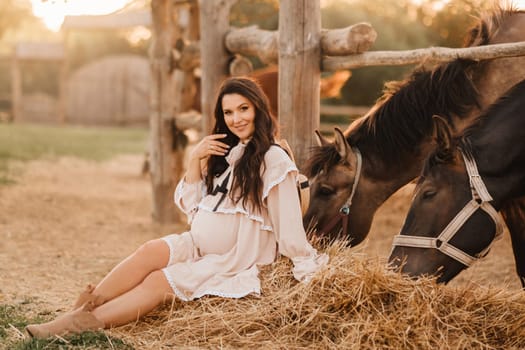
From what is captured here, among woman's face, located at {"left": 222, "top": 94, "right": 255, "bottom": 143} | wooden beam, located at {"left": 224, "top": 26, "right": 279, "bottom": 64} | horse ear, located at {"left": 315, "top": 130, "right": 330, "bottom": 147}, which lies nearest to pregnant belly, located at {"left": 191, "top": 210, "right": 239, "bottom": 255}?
woman's face, located at {"left": 222, "top": 94, "right": 255, "bottom": 143}

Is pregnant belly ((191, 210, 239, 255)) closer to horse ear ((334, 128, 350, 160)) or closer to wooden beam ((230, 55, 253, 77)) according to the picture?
horse ear ((334, 128, 350, 160))

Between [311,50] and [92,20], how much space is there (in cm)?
770

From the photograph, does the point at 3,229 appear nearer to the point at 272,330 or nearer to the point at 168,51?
the point at 168,51

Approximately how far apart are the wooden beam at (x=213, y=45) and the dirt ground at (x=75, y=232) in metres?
1.43

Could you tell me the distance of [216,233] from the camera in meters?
3.12

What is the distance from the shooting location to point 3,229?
546cm

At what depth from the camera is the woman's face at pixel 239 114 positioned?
10.4ft

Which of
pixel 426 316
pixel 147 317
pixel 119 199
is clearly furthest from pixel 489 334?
pixel 119 199

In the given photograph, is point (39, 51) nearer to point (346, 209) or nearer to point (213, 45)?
point (213, 45)

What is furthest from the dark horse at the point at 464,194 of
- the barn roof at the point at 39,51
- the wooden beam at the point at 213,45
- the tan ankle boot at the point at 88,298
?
the barn roof at the point at 39,51

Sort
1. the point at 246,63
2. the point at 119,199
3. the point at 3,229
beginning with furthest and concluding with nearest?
the point at 119,199
the point at 3,229
the point at 246,63

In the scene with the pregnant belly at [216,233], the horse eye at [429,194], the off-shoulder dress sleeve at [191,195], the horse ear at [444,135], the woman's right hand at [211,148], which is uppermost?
the horse ear at [444,135]

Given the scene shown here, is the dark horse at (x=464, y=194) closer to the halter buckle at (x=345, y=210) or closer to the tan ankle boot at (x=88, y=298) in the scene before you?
the halter buckle at (x=345, y=210)

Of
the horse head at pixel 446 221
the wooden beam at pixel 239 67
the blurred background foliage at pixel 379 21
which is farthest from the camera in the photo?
the blurred background foliage at pixel 379 21
